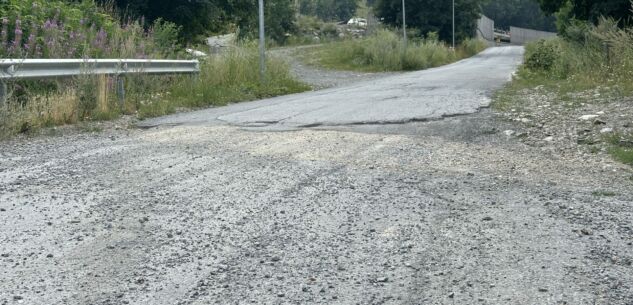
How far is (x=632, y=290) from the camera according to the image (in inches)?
139

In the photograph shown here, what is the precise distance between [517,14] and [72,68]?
121217 millimetres

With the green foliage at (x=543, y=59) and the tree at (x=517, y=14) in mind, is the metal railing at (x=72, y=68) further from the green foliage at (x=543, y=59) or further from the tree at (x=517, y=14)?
the tree at (x=517, y=14)

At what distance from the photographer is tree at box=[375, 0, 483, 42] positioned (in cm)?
5569

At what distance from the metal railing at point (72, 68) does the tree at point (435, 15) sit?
44230mm

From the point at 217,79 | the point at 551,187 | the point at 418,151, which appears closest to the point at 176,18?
the point at 217,79

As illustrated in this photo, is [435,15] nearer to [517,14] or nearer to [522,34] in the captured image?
[522,34]

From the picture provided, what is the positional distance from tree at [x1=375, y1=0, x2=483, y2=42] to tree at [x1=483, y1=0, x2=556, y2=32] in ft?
179

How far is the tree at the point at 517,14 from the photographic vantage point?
11706 cm

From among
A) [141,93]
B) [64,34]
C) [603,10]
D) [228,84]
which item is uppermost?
[603,10]

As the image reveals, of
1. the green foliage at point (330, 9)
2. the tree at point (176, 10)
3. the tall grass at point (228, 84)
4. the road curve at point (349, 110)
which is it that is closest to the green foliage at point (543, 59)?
the tall grass at point (228, 84)

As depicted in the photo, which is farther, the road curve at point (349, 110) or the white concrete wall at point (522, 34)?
the white concrete wall at point (522, 34)

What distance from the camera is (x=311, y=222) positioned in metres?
4.73

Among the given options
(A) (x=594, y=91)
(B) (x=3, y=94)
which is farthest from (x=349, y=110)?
(B) (x=3, y=94)

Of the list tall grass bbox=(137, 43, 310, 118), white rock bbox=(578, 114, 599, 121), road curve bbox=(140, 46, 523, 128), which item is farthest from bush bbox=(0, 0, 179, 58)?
white rock bbox=(578, 114, 599, 121)
